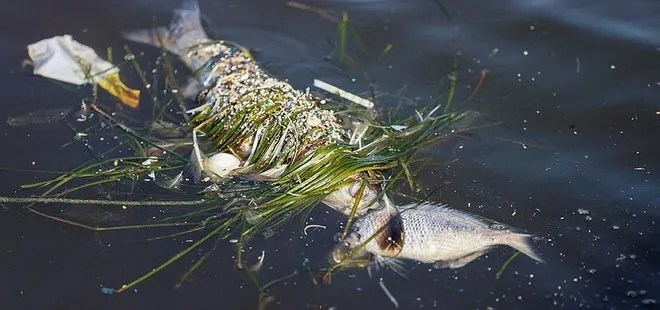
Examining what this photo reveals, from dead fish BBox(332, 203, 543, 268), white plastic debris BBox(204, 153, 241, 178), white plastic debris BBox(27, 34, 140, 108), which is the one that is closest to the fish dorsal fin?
dead fish BBox(332, 203, 543, 268)

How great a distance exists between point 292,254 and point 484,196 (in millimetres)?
1043

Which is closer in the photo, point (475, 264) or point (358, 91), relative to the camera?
point (475, 264)

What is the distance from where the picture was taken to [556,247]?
11.4 ft

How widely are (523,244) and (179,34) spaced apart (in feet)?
8.98

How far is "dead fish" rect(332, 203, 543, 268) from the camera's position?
11.1ft

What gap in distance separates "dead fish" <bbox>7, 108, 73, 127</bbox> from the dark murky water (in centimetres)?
7

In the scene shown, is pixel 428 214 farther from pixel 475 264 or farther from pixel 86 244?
pixel 86 244

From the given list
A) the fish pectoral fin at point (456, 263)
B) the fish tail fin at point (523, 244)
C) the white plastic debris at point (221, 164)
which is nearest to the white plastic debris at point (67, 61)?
the white plastic debris at point (221, 164)

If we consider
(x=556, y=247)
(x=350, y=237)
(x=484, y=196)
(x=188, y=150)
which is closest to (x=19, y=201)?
(x=188, y=150)

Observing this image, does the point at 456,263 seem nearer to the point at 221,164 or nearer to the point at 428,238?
the point at 428,238

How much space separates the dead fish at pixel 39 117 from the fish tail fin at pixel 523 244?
2640mm

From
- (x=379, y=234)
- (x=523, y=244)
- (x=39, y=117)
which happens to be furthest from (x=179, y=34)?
(x=523, y=244)

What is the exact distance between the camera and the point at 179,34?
16.4 feet

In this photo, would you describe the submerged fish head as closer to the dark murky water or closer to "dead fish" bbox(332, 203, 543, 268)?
"dead fish" bbox(332, 203, 543, 268)
